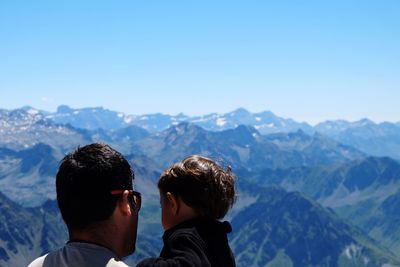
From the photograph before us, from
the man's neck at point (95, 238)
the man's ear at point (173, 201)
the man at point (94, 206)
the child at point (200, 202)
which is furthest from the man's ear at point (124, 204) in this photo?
the man's ear at point (173, 201)

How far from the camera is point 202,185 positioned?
8.25 meters

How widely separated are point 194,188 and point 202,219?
0.44 metres

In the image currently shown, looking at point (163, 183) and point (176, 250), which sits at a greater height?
point (163, 183)

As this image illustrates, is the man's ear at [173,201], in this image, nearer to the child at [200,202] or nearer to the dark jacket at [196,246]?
the child at [200,202]

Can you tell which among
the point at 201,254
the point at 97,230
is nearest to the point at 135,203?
the point at 97,230

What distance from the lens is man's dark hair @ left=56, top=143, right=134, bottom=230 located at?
7066 millimetres

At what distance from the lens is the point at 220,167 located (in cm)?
839

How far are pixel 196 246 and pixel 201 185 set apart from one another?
86cm

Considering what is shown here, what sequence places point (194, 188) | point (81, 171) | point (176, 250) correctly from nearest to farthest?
1. point (81, 171)
2. point (176, 250)
3. point (194, 188)

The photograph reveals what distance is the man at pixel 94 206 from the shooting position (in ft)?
23.2

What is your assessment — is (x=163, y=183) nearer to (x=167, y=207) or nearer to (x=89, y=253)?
(x=167, y=207)

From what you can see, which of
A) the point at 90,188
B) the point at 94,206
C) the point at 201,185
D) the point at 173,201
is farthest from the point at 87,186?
the point at 201,185

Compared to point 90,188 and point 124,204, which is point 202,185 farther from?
point 90,188

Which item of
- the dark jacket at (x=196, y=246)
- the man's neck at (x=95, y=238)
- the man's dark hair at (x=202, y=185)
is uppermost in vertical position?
the man's dark hair at (x=202, y=185)
